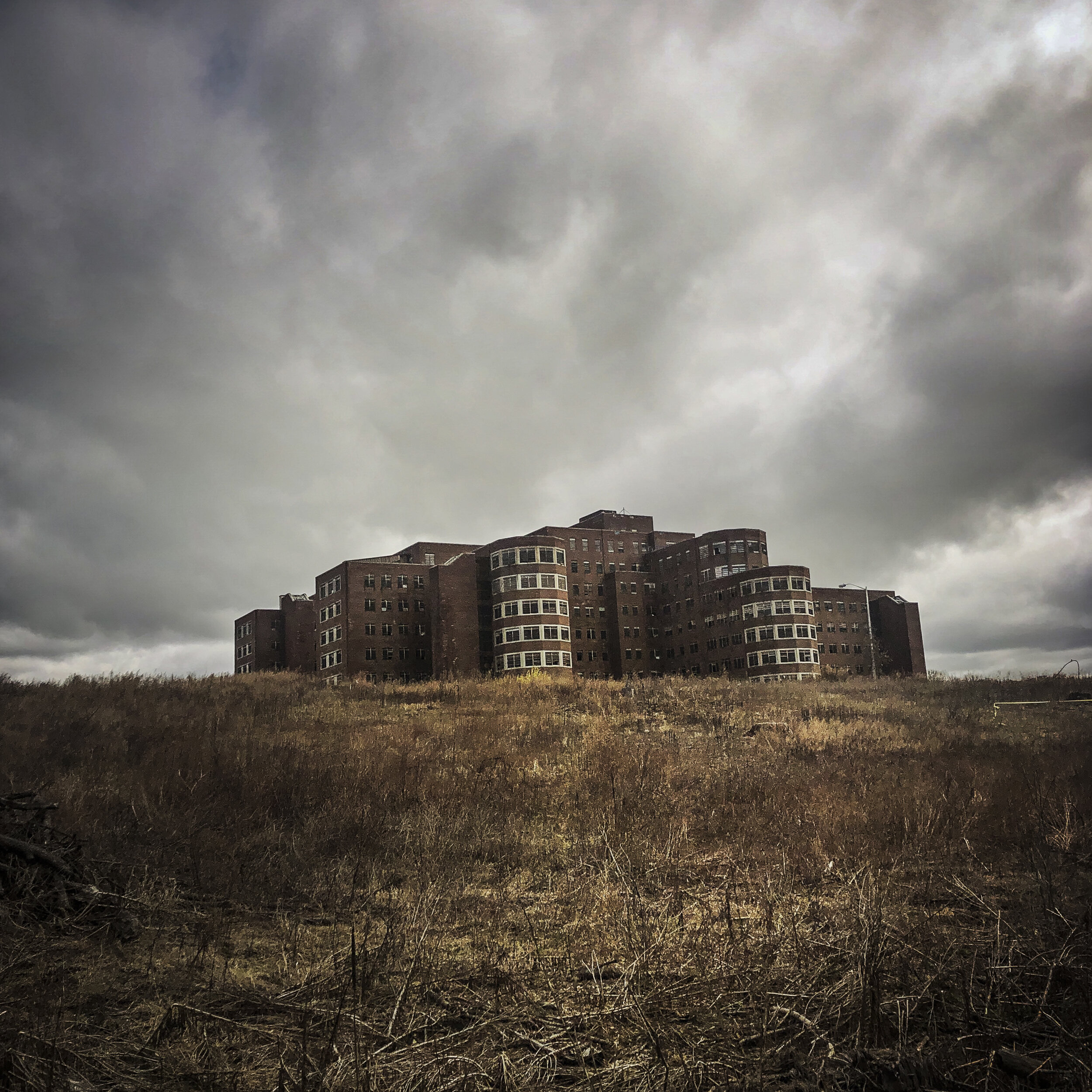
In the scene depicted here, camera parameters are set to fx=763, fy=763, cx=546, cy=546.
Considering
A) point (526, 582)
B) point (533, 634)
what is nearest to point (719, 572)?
point (526, 582)

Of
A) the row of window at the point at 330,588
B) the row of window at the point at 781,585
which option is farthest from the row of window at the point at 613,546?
the row of window at the point at 330,588

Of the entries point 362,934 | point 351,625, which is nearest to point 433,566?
point 351,625

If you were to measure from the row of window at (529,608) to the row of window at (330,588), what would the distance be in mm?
Answer: 16399

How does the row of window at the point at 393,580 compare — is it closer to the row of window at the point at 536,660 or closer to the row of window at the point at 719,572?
the row of window at the point at 536,660

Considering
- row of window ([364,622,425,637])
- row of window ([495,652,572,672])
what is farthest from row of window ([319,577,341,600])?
row of window ([495,652,572,672])

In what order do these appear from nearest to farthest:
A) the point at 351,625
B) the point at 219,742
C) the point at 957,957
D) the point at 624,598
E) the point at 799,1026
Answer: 1. the point at 799,1026
2. the point at 957,957
3. the point at 219,742
4. the point at 351,625
5. the point at 624,598

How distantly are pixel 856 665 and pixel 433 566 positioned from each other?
49.3 m

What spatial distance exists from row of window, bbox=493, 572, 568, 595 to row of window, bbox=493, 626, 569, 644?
3524mm

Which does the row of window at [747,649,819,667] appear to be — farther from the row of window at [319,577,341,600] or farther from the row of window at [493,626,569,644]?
the row of window at [319,577,341,600]

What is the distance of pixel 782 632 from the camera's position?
70.5 metres

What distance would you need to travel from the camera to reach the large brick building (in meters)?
68.9

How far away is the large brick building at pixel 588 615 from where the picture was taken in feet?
226

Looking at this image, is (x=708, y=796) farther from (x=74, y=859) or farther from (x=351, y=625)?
(x=351, y=625)

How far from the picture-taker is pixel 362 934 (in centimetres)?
616
